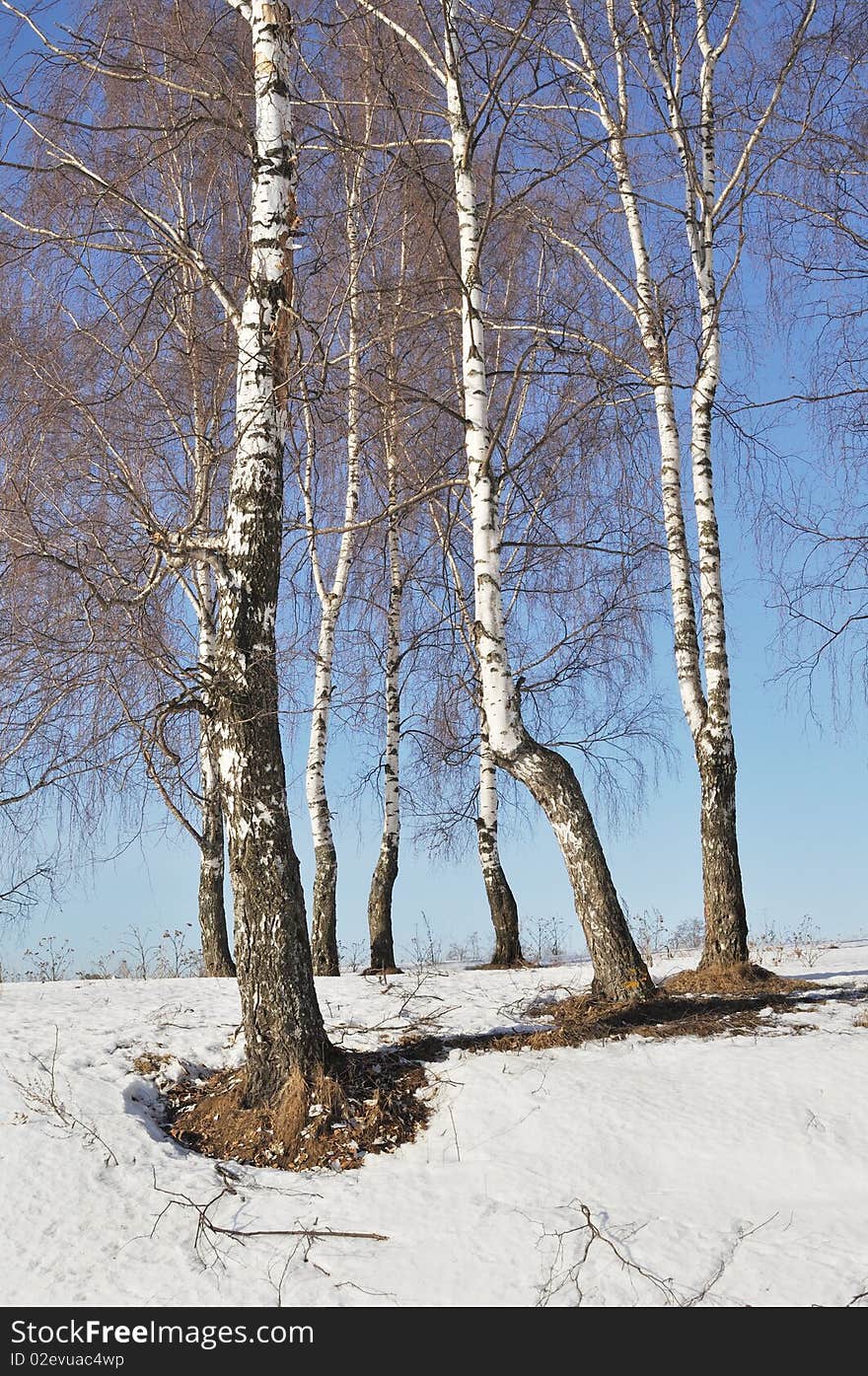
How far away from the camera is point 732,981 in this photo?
8.53 m

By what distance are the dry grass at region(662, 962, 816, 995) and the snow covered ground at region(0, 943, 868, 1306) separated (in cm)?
151

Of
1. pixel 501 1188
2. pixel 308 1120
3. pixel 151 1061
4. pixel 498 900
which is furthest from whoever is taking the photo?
pixel 498 900

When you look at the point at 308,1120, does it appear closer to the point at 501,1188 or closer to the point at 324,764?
the point at 501,1188

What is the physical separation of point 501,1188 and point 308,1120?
122 centimetres

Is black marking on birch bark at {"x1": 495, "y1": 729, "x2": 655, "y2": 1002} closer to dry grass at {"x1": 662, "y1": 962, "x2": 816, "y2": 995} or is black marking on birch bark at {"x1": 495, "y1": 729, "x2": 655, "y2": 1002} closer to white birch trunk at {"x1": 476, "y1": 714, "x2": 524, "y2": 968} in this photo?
dry grass at {"x1": 662, "y1": 962, "x2": 816, "y2": 995}

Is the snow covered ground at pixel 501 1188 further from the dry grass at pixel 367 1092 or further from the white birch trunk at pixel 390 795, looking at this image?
the white birch trunk at pixel 390 795

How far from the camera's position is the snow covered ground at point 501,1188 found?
4.14 m

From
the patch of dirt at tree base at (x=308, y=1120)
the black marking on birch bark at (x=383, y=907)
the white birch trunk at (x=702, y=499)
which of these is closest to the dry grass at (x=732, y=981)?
the white birch trunk at (x=702, y=499)

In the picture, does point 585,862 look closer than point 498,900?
Yes

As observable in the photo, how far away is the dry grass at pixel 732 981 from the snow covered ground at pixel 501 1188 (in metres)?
1.51

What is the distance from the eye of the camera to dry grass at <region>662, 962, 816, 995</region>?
825 centimetres

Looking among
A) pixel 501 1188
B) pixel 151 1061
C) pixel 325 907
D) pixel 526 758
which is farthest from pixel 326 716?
pixel 501 1188

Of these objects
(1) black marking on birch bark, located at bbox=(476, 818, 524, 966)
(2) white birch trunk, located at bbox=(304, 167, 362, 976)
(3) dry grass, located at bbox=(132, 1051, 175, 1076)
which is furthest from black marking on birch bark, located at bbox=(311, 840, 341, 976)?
(3) dry grass, located at bbox=(132, 1051, 175, 1076)
